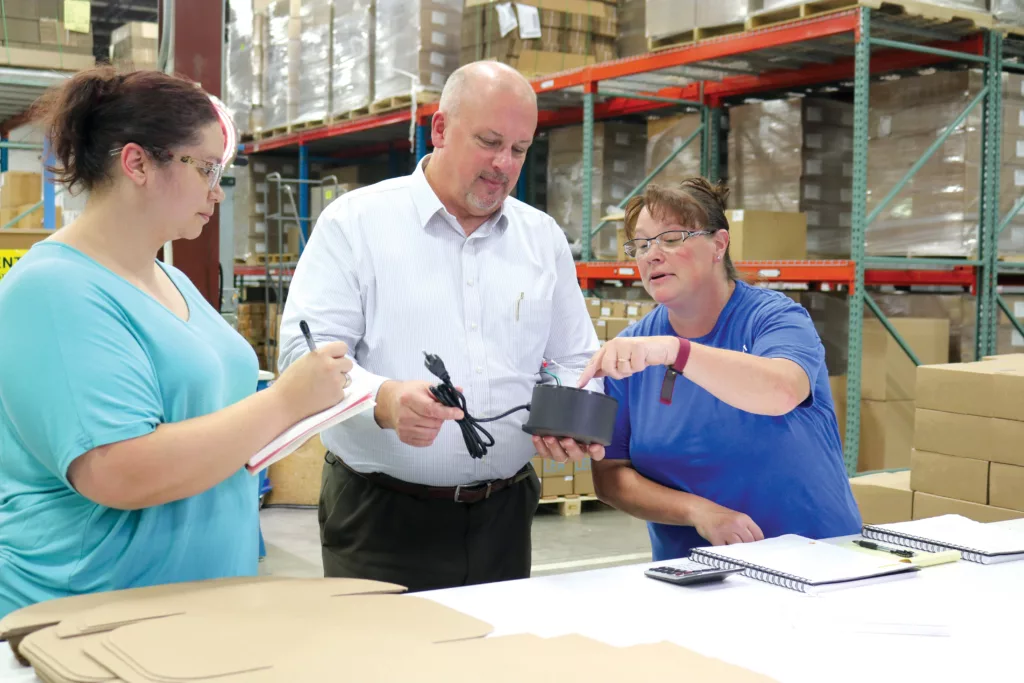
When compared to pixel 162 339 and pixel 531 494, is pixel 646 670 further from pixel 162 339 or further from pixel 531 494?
pixel 531 494

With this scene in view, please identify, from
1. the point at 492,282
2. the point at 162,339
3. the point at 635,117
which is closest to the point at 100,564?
the point at 162,339

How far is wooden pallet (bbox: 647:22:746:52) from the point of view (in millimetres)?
6387

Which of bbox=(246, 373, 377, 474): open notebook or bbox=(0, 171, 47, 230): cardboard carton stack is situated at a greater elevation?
bbox=(0, 171, 47, 230): cardboard carton stack

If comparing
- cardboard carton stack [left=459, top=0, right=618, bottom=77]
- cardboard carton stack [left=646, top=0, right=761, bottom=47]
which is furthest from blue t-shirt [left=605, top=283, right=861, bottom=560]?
cardboard carton stack [left=459, top=0, right=618, bottom=77]

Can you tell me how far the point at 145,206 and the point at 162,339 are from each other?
23 cm

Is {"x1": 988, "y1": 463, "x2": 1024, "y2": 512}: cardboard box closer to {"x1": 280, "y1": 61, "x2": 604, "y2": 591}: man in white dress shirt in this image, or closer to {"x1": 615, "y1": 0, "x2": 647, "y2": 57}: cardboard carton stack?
{"x1": 280, "y1": 61, "x2": 604, "y2": 591}: man in white dress shirt

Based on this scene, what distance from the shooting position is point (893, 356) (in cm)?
607

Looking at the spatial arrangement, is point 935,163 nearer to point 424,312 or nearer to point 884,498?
point 884,498

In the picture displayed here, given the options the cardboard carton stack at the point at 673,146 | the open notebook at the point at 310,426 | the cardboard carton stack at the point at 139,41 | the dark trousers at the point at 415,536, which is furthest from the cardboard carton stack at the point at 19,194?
the open notebook at the point at 310,426

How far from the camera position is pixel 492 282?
2.57 meters

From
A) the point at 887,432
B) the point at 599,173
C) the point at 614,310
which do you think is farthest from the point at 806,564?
the point at 599,173

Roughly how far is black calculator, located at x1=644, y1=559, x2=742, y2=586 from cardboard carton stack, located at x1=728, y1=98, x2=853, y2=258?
5029 mm

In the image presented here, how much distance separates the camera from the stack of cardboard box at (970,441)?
12.8 ft

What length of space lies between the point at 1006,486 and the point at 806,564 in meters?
2.40
